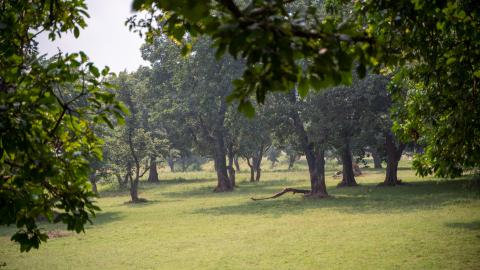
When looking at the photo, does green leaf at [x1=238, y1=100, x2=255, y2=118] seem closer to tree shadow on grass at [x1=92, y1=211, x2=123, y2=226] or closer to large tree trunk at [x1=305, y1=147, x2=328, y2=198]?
tree shadow on grass at [x1=92, y1=211, x2=123, y2=226]

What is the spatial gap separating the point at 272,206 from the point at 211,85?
13.2 m

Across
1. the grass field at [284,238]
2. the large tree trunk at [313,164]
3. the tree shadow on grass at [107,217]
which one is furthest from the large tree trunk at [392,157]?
the tree shadow on grass at [107,217]

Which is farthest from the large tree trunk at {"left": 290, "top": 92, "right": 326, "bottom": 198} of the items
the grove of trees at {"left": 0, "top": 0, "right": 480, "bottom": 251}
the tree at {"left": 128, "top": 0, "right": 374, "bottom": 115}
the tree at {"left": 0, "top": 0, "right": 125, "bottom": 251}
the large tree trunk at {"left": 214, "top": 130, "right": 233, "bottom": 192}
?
the tree at {"left": 128, "top": 0, "right": 374, "bottom": 115}

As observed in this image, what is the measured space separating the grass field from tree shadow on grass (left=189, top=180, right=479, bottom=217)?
6cm

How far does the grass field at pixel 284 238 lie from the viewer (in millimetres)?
12383

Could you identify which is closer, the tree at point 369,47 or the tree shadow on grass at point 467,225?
the tree at point 369,47

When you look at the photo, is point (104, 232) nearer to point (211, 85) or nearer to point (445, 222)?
point (445, 222)

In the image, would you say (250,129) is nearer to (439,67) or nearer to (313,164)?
(313,164)

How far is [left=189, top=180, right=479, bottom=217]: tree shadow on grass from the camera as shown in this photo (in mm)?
23188

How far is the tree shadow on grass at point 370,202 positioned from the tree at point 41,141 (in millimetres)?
19195

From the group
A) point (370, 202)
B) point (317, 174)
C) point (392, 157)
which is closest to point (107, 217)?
point (317, 174)

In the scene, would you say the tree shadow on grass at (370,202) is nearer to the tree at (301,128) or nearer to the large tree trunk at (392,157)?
the tree at (301,128)

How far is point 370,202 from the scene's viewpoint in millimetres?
26047

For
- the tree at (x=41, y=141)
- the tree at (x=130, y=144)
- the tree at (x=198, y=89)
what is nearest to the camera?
the tree at (x=41, y=141)
